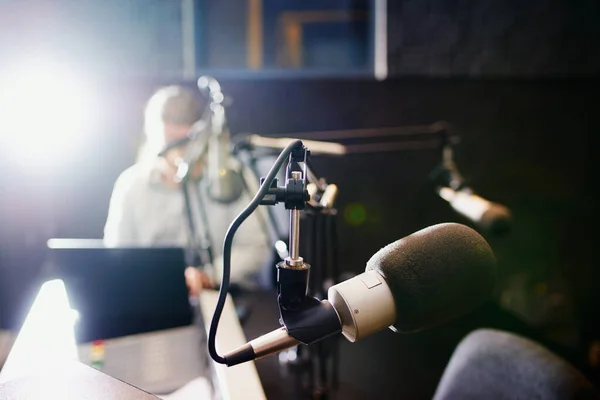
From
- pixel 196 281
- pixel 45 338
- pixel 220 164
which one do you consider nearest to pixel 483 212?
pixel 220 164

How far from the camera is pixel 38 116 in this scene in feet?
4.53

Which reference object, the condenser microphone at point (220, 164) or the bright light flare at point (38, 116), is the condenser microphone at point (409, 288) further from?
the bright light flare at point (38, 116)

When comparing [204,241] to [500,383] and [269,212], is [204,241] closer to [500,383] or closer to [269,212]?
[269,212]

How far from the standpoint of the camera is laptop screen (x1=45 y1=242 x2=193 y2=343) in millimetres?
1217

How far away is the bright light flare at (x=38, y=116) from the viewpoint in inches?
52.1

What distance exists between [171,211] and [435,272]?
1103 mm

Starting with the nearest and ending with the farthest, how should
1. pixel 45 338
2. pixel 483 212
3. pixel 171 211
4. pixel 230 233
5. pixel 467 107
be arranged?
1. pixel 230 233
2. pixel 45 338
3. pixel 483 212
4. pixel 171 211
5. pixel 467 107

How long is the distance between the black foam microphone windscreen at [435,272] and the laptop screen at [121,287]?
811 mm

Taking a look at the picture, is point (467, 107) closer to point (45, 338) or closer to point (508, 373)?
point (508, 373)

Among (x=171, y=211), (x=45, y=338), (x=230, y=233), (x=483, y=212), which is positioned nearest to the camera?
(x=230, y=233)

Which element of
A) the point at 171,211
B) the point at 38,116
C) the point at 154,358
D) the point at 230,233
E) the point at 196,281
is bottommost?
the point at 154,358

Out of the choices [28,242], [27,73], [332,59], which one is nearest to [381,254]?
[28,242]

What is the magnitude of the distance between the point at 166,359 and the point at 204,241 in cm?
39

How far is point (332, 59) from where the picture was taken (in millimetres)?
3279
